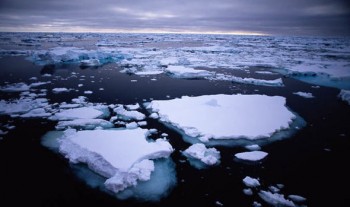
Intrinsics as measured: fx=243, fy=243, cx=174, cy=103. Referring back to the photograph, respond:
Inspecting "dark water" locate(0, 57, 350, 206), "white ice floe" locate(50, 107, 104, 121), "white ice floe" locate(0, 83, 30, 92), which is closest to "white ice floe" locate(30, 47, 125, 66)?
"white ice floe" locate(0, 83, 30, 92)

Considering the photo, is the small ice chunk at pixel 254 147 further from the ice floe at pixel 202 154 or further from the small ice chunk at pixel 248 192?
the small ice chunk at pixel 248 192

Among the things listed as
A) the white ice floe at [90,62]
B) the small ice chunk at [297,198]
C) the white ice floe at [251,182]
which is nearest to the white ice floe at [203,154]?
the white ice floe at [251,182]

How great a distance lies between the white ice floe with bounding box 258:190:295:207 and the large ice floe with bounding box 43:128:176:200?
152 centimetres

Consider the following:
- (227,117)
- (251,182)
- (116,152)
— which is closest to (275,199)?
(251,182)

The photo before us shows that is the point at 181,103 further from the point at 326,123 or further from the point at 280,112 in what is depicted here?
the point at 326,123

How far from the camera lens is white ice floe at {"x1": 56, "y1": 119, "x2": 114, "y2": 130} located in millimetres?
6109

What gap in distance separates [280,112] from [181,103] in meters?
3.00

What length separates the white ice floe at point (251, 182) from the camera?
4203 mm

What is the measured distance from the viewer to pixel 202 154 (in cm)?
495

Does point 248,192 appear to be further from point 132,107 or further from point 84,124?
point 132,107

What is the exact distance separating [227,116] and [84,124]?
381 centimetres

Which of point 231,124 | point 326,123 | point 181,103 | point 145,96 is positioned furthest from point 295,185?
point 145,96

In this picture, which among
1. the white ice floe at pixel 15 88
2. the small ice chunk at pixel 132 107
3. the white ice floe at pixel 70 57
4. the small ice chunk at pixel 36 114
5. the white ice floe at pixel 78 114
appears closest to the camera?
the white ice floe at pixel 78 114

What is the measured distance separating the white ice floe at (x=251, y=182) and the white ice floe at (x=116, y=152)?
1570 millimetres
